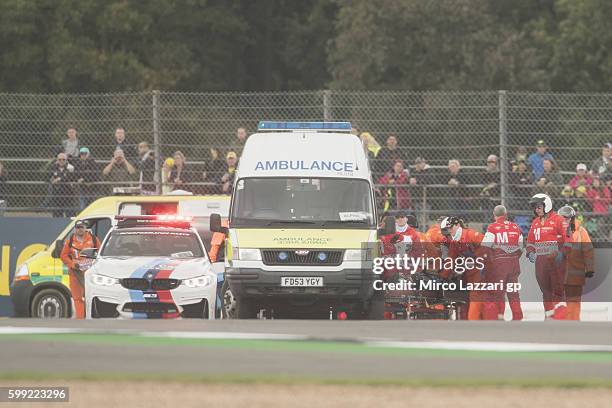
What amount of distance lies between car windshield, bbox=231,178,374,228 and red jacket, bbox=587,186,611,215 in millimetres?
4559

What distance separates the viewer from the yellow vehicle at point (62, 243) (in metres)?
20.9

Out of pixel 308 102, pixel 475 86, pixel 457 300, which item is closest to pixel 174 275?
pixel 457 300

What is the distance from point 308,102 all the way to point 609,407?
41.5ft

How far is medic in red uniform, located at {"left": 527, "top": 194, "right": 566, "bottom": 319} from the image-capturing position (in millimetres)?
20328

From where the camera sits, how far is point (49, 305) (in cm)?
2088

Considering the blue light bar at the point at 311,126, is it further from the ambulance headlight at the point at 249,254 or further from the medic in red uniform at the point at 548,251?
the medic in red uniform at the point at 548,251

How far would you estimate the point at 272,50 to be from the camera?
67062 millimetres

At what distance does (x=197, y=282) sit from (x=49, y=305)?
9.55ft

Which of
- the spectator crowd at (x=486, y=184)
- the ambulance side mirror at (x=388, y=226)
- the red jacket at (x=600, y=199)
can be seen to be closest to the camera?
the ambulance side mirror at (x=388, y=226)

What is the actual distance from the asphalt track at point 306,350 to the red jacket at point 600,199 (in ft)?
29.8

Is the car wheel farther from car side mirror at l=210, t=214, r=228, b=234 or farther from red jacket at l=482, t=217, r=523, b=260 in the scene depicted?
red jacket at l=482, t=217, r=523, b=260

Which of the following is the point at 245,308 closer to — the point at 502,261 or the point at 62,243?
the point at 62,243

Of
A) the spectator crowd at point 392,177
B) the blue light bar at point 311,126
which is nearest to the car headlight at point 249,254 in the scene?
the blue light bar at point 311,126

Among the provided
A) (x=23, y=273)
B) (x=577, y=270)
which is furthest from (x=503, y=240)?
(x=23, y=273)
